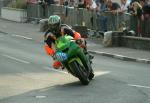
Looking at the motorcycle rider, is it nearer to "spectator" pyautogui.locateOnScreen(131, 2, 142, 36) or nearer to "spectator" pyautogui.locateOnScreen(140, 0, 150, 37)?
"spectator" pyautogui.locateOnScreen(140, 0, 150, 37)

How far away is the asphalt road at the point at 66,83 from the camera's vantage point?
1305 centimetres

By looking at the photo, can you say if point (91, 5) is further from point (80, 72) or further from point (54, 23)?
point (80, 72)

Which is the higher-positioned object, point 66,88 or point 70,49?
point 70,49

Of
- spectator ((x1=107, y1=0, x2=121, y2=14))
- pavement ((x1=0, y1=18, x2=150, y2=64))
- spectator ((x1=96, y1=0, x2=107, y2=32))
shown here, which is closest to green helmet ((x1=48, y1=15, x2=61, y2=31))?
pavement ((x1=0, y1=18, x2=150, y2=64))

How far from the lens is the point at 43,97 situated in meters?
13.3

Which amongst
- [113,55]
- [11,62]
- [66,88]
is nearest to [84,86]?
[66,88]

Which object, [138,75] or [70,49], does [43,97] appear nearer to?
[70,49]

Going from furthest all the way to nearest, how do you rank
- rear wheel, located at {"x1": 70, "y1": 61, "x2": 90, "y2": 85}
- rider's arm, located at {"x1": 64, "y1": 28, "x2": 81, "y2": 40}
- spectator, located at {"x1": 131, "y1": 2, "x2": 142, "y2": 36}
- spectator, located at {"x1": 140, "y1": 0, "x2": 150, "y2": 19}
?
spectator, located at {"x1": 131, "y1": 2, "x2": 142, "y2": 36}
spectator, located at {"x1": 140, "y1": 0, "x2": 150, "y2": 19}
rider's arm, located at {"x1": 64, "y1": 28, "x2": 81, "y2": 40}
rear wheel, located at {"x1": 70, "y1": 61, "x2": 90, "y2": 85}

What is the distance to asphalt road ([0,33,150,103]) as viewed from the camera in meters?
13.0

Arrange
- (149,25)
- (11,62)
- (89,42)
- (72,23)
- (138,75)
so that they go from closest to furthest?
(138,75) → (11,62) → (149,25) → (89,42) → (72,23)

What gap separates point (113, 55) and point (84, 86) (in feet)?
27.8

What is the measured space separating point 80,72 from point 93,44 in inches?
502

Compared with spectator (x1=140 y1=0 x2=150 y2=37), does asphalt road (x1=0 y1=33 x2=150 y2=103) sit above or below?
below

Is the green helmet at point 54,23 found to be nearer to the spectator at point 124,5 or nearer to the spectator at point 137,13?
the spectator at point 137,13
